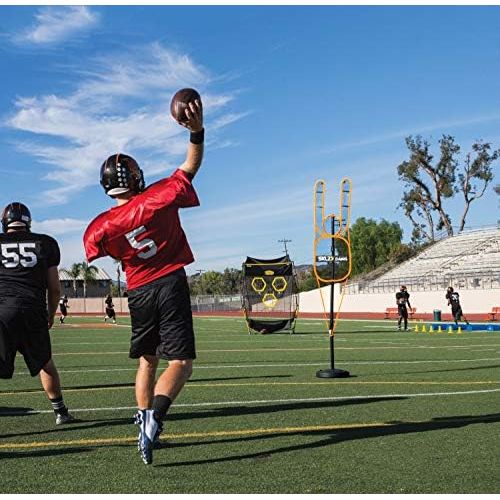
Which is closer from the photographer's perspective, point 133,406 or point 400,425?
point 400,425

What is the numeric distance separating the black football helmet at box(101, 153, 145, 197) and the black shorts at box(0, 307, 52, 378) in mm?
1403

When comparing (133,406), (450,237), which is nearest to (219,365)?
(133,406)

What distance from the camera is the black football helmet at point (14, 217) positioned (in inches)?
221

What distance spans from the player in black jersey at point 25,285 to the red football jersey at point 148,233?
3.33ft

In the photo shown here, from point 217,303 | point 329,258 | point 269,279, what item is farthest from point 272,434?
point 217,303

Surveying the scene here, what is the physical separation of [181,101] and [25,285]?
2238mm

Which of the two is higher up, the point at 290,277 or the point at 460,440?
the point at 290,277

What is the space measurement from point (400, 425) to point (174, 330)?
223cm

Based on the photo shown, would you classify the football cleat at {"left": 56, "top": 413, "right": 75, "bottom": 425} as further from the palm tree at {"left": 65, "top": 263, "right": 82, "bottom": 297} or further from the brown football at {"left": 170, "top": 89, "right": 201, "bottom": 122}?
the palm tree at {"left": 65, "top": 263, "right": 82, "bottom": 297}

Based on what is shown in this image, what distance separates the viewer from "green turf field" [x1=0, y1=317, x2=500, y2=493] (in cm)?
386

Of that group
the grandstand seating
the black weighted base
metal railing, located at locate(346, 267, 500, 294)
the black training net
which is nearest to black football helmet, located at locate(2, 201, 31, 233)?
the black weighted base

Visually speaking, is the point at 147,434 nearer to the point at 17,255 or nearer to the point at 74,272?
the point at 17,255
